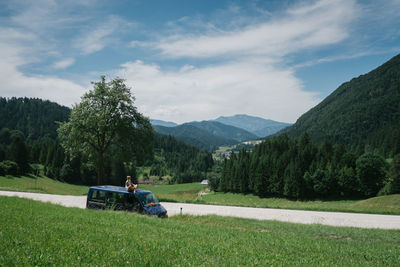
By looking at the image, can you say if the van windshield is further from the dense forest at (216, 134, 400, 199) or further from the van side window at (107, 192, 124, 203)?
the dense forest at (216, 134, 400, 199)

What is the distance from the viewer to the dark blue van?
15531 millimetres

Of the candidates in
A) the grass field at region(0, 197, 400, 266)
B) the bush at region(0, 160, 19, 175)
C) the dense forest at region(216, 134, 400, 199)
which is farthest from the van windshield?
the bush at region(0, 160, 19, 175)

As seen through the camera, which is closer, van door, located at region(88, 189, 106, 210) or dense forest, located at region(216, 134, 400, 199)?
van door, located at region(88, 189, 106, 210)

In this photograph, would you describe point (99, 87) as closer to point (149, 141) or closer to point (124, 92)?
point (124, 92)

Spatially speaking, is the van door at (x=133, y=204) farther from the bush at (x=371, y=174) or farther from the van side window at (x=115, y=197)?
the bush at (x=371, y=174)

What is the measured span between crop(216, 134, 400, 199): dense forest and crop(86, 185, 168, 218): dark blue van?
59.1 metres

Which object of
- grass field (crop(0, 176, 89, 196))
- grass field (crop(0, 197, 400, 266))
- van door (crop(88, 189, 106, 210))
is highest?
grass field (crop(0, 197, 400, 266))

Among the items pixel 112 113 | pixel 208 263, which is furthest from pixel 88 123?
pixel 208 263

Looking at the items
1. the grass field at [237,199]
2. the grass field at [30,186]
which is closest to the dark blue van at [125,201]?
the grass field at [237,199]

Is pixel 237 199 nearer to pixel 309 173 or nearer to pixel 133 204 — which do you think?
pixel 309 173

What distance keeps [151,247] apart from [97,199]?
11222 millimetres

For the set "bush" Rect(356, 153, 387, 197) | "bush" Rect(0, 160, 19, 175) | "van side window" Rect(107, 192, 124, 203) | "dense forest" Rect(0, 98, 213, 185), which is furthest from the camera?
"bush" Rect(0, 160, 19, 175)

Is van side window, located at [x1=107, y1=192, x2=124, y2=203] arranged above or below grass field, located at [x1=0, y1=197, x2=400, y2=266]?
below

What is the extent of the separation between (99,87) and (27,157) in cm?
7439
